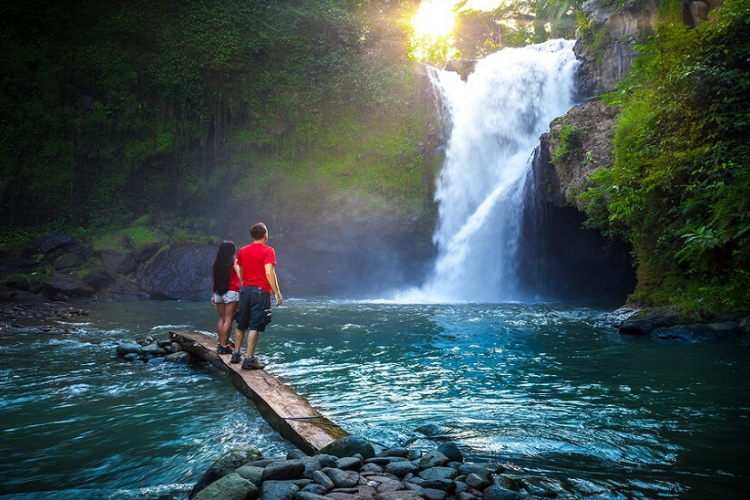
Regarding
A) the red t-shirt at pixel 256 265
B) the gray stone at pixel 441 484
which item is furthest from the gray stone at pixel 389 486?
the red t-shirt at pixel 256 265

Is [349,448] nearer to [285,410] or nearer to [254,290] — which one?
[285,410]

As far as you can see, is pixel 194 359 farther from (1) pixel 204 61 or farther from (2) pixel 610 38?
(1) pixel 204 61

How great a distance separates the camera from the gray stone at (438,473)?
3506 mm

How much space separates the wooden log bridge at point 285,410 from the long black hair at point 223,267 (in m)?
1.02

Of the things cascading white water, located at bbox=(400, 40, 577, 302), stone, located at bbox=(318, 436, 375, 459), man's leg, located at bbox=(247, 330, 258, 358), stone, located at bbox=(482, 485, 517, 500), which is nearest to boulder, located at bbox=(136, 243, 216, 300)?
cascading white water, located at bbox=(400, 40, 577, 302)

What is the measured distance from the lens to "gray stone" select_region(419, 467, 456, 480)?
138 inches

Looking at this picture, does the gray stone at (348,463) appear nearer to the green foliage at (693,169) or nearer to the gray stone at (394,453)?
the gray stone at (394,453)

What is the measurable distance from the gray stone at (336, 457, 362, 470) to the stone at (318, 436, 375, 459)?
0.48 feet

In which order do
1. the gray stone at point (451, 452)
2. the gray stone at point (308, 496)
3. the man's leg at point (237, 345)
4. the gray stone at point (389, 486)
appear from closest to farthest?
the gray stone at point (308, 496), the gray stone at point (389, 486), the gray stone at point (451, 452), the man's leg at point (237, 345)

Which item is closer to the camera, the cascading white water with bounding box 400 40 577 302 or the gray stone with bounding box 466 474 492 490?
the gray stone with bounding box 466 474 492 490

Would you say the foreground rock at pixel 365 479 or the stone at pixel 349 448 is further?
the stone at pixel 349 448

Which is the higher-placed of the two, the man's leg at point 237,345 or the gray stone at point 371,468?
the man's leg at point 237,345

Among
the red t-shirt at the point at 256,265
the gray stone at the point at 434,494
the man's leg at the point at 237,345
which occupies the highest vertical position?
the red t-shirt at the point at 256,265

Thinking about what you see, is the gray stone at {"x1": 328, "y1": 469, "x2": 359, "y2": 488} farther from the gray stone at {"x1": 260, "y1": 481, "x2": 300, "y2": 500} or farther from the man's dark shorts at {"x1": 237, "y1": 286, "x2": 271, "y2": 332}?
the man's dark shorts at {"x1": 237, "y1": 286, "x2": 271, "y2": 332}
